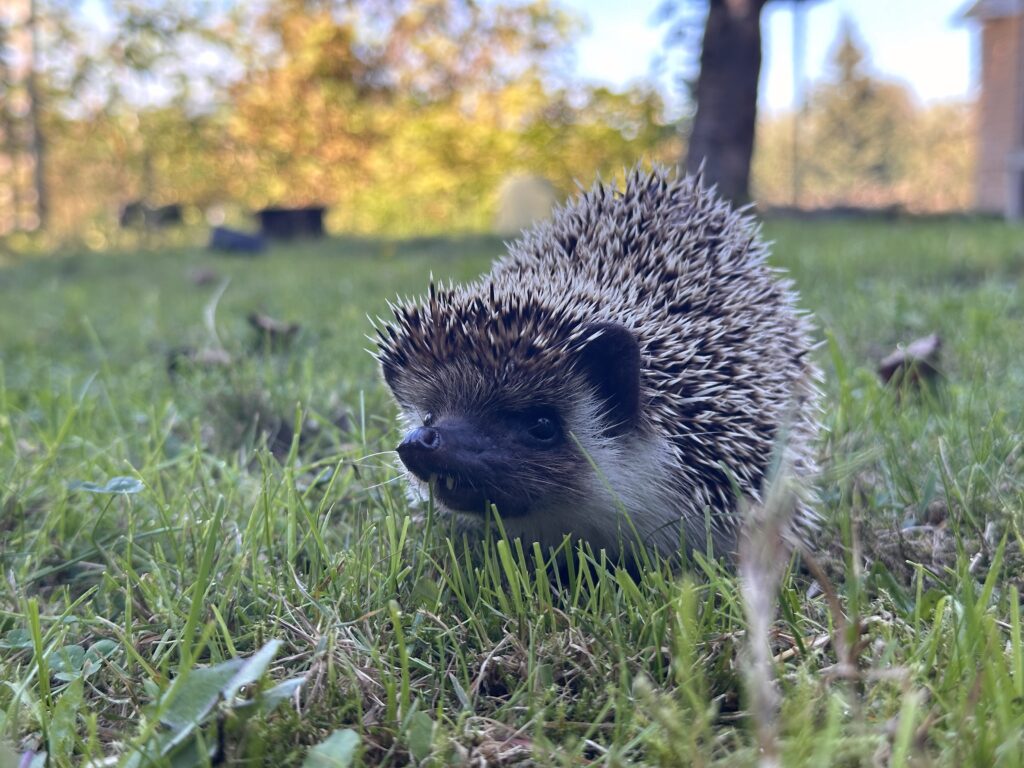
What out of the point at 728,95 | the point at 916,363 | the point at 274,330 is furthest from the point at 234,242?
the point at 916,363

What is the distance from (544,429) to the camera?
2766mm

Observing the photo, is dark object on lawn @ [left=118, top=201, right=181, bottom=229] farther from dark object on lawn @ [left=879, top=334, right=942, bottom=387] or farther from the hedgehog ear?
the hedgehog ear

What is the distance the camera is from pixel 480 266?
8.28 meters

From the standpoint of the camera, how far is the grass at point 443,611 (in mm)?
1644

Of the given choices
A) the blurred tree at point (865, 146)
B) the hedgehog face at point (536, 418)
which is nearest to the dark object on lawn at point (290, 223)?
the hedgehog face at point (536, 418)

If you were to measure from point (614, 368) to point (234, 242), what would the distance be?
12.2 metres

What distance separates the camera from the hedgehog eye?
2.75m

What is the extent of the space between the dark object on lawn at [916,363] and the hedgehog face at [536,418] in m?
1.75

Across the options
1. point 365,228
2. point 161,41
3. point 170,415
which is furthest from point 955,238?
point 365,228

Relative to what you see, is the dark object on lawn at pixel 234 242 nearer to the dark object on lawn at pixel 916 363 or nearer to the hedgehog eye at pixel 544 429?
the dark object on lawn at pixel 916 363

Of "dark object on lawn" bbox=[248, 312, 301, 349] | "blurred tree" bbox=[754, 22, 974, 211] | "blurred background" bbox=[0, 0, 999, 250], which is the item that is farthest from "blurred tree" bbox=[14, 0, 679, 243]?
"blurred tree" bbox=[754, 22, 974, 211]

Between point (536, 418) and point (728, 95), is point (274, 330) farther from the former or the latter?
point (728, 95)

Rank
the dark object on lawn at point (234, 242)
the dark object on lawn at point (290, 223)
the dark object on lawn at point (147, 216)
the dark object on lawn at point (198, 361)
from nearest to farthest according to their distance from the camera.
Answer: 1. the dark object on lawn at point (198, 361)
2. the dark object on lawn at point (234, 242)
3. the dark object on lawn at point (290, 223)
4. the dark object on lawn at point (147, 216)

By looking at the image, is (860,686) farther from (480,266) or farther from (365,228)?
(365,228)
